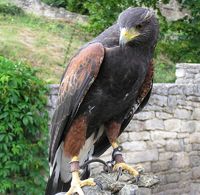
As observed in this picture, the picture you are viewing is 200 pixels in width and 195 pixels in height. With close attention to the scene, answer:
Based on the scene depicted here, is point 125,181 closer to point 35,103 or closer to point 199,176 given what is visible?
point 35,103

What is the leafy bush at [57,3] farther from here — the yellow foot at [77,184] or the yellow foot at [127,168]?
the yellow foot at [77,184]

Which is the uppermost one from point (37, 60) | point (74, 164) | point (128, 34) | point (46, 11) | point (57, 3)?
point (57, 3)

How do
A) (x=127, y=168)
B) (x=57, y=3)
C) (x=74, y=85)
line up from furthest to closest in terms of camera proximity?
(x=57, y=3) < (x=127, y=168) < (x=74, y=85)

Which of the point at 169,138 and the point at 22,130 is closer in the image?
the point at 22,130

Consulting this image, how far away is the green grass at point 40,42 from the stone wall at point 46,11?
2.47 ft

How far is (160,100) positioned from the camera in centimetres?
748

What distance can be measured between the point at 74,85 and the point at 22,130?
9.12 feet

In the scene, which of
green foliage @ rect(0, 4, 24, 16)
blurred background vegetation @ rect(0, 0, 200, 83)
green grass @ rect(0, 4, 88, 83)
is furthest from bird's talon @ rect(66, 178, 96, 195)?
green foliage @ rect(0, 4, 24, 16)

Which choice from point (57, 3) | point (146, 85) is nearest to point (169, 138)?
point (146, 85)

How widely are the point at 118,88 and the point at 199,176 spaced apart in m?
5.46

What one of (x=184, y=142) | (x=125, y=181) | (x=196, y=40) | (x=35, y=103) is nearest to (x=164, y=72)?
(x=196, y=40)

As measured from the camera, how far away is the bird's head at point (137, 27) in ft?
9.30

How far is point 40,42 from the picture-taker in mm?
10570

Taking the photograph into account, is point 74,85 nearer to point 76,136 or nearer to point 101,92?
point 101,92
